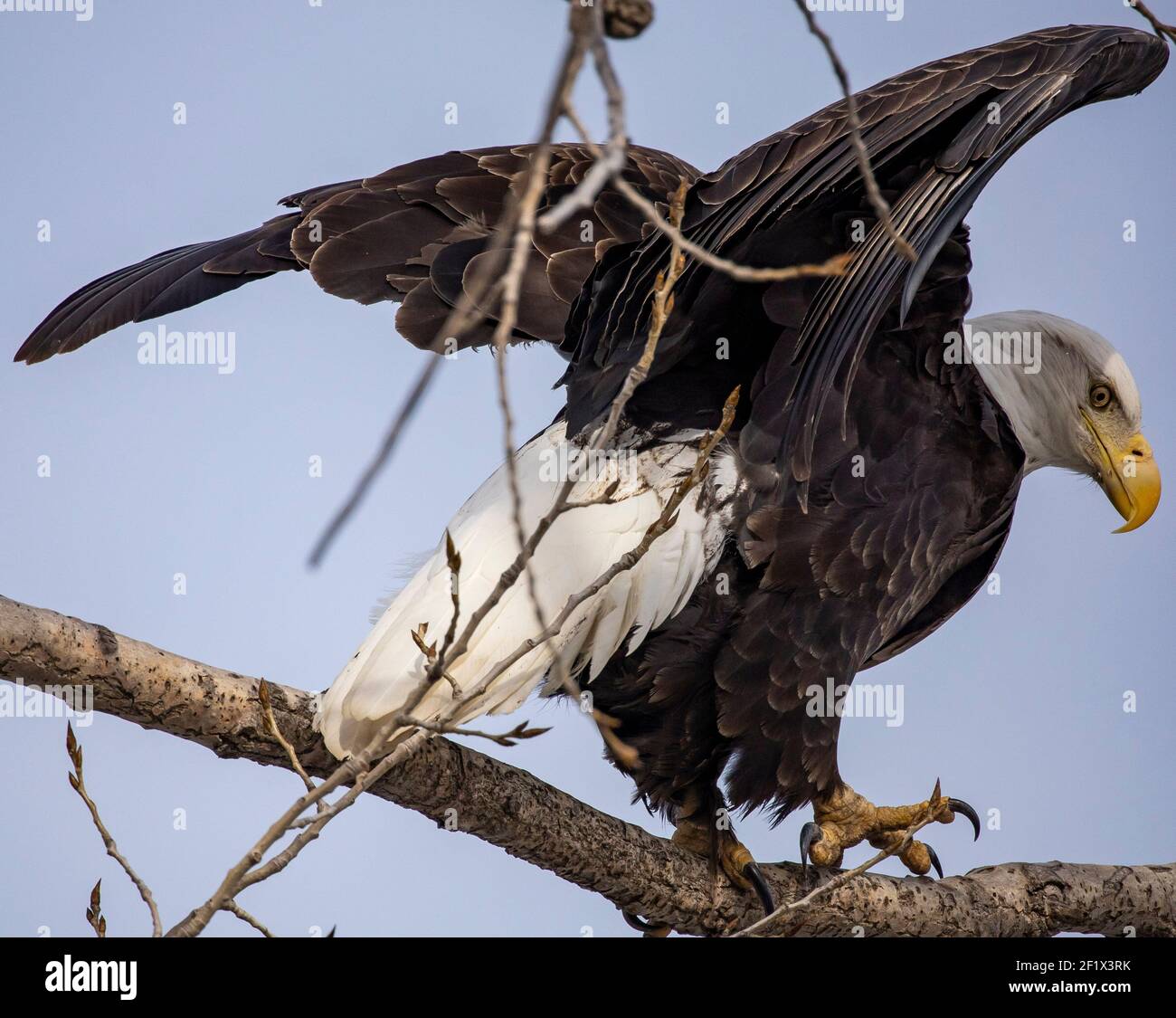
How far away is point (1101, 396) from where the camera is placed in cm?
277

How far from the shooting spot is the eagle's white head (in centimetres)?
274

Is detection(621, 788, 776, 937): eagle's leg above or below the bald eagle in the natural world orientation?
below

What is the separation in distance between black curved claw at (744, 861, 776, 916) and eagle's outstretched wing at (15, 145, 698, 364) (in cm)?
103

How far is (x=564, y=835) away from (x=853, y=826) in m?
0.81

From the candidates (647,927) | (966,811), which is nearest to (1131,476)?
(966,811)

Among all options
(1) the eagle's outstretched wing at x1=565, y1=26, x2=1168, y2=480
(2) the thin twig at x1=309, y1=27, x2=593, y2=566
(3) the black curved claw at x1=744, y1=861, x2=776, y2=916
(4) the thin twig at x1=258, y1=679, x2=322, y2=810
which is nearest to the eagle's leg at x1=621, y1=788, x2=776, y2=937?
(3) the black curved claw at x1=744, y1=861, x2=776, y2=916

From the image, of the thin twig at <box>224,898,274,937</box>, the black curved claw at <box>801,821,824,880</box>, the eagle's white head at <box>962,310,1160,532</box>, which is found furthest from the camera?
the eagle's white head at <box>962,310,1160,532</box>

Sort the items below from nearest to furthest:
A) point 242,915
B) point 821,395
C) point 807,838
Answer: point 242,915, point 821,395, point 807,838

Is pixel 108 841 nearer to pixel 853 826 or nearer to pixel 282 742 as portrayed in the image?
pixel 282 742

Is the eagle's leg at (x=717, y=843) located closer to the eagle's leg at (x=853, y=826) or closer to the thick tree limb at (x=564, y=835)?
the thick tree limb at (x=564, y=835)

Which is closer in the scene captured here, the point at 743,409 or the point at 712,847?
the point at 743,409

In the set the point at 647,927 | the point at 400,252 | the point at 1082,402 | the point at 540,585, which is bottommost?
the point at 647,927

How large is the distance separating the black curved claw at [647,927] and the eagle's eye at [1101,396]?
1.48 metres

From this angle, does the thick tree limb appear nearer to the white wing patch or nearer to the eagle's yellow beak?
the white wing patch
